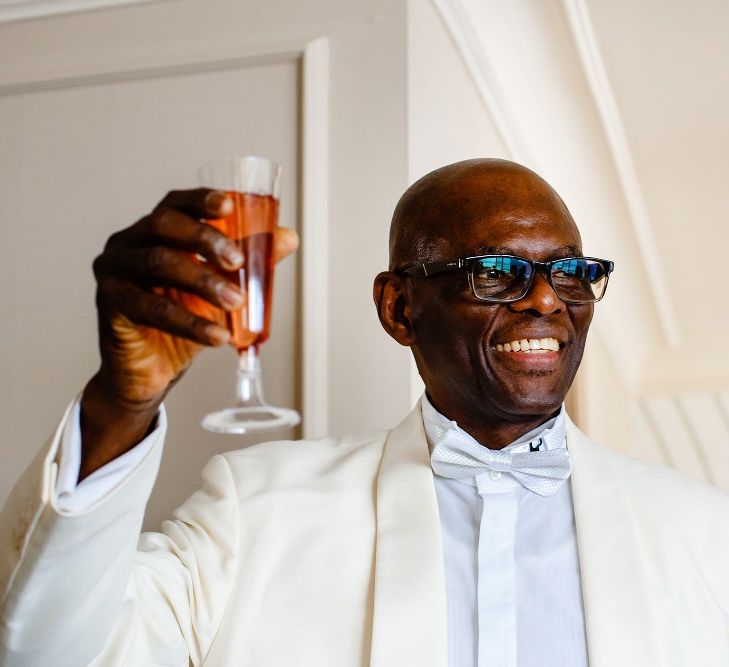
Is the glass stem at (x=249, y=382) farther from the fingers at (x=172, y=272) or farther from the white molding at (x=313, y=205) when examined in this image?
the white molding at (x=313, y=205)

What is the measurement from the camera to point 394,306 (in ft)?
6.36

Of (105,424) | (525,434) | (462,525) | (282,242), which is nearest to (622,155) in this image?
(525,434)

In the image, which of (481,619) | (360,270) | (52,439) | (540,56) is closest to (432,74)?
(360,270)

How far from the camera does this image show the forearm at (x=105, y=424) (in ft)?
3.54

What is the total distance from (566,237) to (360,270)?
2.65 ft

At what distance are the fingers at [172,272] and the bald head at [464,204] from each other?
887 millimetres

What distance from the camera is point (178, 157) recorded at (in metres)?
2.72

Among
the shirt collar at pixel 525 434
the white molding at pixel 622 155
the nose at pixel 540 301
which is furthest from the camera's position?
the white molding at pixel 622 155

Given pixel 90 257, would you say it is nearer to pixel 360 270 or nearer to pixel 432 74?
pixel 360 270

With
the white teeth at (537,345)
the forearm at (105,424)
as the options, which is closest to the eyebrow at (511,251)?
the white teeth at (537,345)

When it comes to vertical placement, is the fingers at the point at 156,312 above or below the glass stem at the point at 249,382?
above

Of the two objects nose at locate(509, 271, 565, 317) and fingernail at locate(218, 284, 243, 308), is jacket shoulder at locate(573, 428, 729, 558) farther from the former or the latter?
fingernail at locate(218, 284, 243, 308)

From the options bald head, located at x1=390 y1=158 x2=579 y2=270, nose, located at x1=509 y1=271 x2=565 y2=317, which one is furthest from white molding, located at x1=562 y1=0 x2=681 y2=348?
nose, located at x1=509 y1=271 x2=565 y2=317

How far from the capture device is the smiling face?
1.67m
